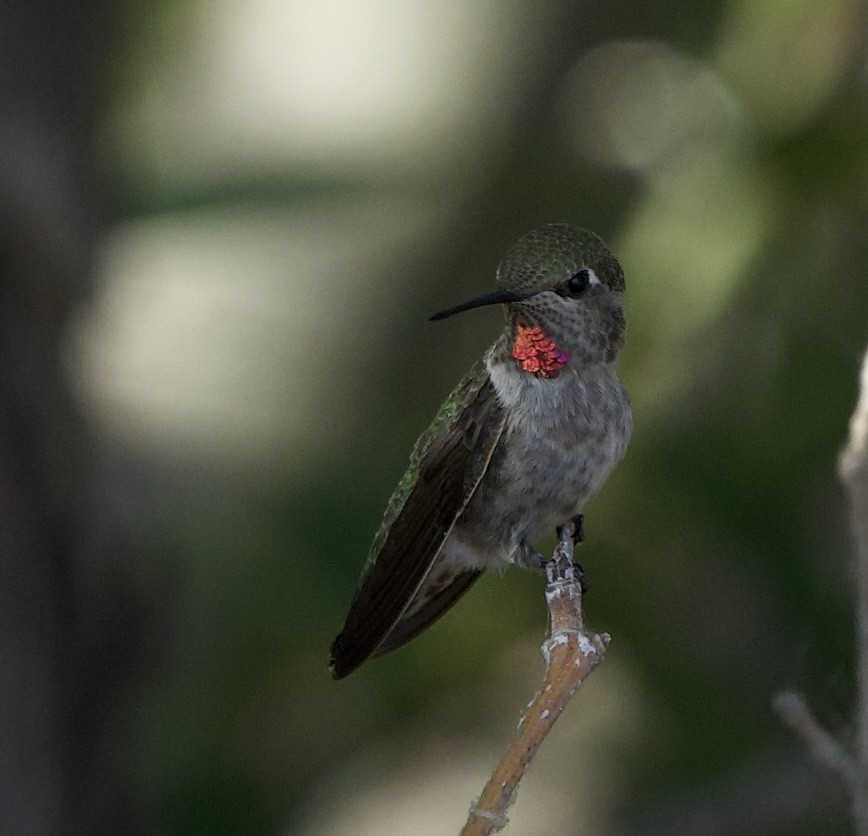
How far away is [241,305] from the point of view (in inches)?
147

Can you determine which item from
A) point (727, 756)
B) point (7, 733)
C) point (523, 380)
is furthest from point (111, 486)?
point (523, 380)

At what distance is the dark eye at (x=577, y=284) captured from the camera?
1426 millimetres

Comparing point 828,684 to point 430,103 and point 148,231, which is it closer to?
point 148,231

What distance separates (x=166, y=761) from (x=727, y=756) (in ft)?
4.11

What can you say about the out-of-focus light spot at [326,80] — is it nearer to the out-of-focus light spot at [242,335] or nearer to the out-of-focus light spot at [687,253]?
the out-of-focus light spot at [242,335]

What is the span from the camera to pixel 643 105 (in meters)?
3.11

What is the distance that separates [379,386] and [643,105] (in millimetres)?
954

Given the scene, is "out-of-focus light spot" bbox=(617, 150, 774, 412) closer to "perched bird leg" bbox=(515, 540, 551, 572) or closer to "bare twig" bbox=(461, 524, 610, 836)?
"perched bird leg" bbox=(515, 540, 551, 572)

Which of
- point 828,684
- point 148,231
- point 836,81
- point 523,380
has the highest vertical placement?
point 148,231

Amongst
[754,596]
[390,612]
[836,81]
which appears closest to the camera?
[390,612]

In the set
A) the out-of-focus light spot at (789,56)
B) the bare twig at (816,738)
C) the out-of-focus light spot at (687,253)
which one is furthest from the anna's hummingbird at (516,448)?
the out-of-focus light spot at (789,56)

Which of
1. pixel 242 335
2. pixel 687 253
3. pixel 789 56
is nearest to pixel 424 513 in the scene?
pixel 687 253

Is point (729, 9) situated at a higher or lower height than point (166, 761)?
higher

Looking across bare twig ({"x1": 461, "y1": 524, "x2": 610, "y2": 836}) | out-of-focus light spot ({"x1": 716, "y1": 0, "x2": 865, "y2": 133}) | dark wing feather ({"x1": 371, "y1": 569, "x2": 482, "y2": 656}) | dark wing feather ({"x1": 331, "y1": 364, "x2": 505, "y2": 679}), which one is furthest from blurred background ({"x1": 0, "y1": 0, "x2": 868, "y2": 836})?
bare twig ({"x1": 461, "y1": 524, "x2": 610, "y2": 836})
